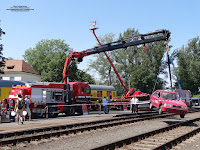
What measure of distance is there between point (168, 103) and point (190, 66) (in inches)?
2157

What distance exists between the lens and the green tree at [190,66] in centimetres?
6544

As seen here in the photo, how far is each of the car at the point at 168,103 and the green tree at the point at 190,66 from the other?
52.4 meters

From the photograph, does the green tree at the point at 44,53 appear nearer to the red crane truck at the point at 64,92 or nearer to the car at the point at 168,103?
the red crane truck at the point at 64,92

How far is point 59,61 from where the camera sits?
5938 cm

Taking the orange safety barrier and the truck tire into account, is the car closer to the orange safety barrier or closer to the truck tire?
the orange safety barrier

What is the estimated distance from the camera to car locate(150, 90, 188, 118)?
611 inches

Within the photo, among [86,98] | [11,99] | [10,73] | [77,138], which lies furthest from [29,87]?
[10,73]

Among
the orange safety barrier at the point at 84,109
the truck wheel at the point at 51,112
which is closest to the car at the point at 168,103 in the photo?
the orange safety barrier at the point at 84,109

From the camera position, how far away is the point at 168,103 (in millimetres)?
15672

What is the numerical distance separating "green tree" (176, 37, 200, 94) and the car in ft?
172

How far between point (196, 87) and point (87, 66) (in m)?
32.7

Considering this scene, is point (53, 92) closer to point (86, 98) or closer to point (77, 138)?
point (86, 98)

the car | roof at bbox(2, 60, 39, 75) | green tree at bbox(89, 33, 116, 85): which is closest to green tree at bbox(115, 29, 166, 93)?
green tree at bbox(89, 33, 116, 85)

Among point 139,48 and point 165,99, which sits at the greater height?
point 139,48
